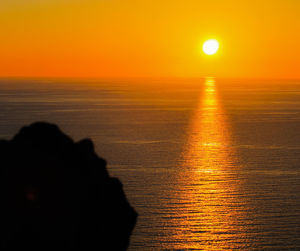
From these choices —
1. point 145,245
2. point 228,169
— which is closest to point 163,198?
point 145,245

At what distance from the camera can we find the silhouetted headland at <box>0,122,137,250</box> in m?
17.9

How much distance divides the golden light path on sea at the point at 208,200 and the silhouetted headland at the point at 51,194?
18.4 metres

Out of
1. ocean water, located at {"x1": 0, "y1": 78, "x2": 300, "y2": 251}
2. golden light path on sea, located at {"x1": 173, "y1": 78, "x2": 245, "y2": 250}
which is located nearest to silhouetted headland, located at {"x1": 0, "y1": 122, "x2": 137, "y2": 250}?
ocean water, located at {"x1": 0, "y1": 78, "x2": 300, "y2": 251}

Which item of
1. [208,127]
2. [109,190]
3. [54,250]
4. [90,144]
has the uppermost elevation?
[90,144]

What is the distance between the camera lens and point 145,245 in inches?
1411

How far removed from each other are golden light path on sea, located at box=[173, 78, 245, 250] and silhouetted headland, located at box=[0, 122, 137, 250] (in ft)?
60.3

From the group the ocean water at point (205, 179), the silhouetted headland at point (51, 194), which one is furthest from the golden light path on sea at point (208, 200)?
the silhouetted headland at point (51, 194)

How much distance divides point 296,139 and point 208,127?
23.8 m

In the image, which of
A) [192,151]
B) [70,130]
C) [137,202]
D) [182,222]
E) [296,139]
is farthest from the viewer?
[70,130]

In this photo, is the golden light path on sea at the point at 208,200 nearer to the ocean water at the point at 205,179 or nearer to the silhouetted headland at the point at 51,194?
the ocean water at the point at 205,179

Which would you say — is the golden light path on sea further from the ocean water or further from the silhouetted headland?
the silhouetted headland

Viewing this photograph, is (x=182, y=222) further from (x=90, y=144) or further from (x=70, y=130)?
(x=70, y=130)

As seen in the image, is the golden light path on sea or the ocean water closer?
the golden light path on sea

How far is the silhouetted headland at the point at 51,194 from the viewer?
58.7ft
